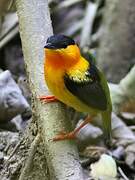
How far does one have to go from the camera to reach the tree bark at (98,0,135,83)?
6148 millimetres

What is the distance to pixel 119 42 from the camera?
621cm

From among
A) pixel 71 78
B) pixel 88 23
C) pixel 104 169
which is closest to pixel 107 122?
pixel 104 169

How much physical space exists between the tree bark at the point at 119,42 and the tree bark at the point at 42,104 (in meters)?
3.03

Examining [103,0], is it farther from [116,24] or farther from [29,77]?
[29,77]

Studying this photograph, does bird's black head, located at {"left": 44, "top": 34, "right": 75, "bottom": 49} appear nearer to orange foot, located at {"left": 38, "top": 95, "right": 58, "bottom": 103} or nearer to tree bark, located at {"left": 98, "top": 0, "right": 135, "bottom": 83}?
orange foot, located at {"left": 38, "top": 95, "right": 58, "bottom": 103}

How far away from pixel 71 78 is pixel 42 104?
0.67ft

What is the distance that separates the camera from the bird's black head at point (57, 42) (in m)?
2.80

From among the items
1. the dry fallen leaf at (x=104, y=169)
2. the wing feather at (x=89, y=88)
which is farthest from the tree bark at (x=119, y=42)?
the wing feather at (x=89, y=88)

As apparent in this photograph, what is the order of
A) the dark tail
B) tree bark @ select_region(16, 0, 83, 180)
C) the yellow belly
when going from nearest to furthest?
tree bark @ select_region(16, 0, 83, 180) < the yellow belly < the dark tail

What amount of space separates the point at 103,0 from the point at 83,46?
3.38ft

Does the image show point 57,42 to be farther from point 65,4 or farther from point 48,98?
point 65,4

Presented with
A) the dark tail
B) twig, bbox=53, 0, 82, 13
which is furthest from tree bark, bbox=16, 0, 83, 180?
twig, bbox=53, 0, 82, 13

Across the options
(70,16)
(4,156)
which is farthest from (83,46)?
(4,156)

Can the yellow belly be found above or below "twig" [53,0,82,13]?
above
